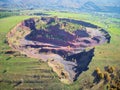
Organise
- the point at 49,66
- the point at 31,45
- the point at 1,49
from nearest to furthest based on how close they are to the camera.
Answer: the point at 49,66 → the point at 1,49 → the point at 31,45

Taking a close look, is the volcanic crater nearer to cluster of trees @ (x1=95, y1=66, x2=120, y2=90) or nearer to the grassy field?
the grassy field

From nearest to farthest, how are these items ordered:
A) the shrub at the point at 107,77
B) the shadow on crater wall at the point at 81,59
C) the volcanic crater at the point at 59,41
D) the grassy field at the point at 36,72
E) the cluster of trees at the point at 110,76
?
1. the grassy field at the point at 36,72
2. the cluster of trees at the point at 110,76
3. the shrub at the point at 107,77
4. the shadow on crater wall at the point at 81,59
5. the volcanic crater at the point at 59,41

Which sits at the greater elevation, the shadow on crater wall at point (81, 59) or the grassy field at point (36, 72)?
the grassy field at point (36, 72)

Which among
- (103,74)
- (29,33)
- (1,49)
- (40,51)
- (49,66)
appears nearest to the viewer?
(103,74)

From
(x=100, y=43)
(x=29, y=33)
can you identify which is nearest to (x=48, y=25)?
(x=29, y=33)

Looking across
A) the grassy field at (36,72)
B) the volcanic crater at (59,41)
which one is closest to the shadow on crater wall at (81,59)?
the volcanic crater at (59,41)

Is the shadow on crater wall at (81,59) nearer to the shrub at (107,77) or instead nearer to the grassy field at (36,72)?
the grassy field at (36,72)

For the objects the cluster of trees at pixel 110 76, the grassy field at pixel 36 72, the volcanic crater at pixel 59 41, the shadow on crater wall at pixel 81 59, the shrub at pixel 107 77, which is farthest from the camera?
the volcanic crater at pixel 59 41

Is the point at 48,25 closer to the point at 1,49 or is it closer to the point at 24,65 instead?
the point at 1,49

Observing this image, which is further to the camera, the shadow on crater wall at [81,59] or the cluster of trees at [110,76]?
the shadow on crater wall at [81,59]
